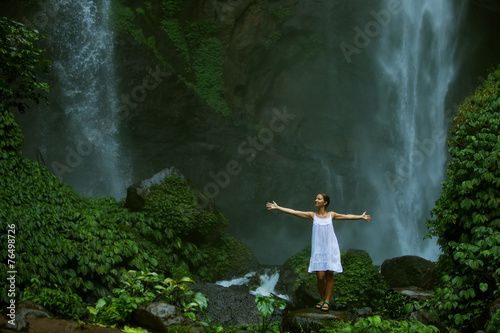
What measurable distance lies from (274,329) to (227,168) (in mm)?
12987

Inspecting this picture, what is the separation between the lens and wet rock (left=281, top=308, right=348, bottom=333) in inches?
214

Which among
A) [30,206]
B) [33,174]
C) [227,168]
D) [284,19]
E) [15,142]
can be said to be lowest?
[30,206]

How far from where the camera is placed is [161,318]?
4.70m

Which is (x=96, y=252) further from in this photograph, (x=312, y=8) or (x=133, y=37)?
(x=312, y=8)

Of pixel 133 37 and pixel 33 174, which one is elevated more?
pixel 133 37

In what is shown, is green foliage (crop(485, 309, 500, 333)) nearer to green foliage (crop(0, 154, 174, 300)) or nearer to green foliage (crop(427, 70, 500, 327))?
green foliage (crop(427, 70, 500, 327))

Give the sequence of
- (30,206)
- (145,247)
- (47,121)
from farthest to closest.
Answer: (47,121) < (145,247) < (30,206)

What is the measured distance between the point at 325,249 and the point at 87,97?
13263 millimetres

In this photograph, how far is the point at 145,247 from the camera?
8.95 meters

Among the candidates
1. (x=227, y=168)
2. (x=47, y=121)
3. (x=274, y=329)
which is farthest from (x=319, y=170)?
(x=274, y=329)
